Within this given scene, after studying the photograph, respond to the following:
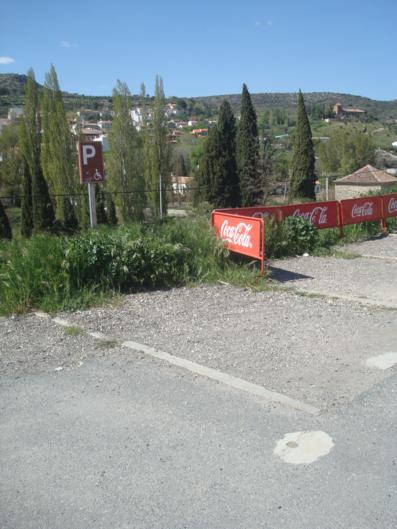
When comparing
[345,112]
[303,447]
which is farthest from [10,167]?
[345,112]

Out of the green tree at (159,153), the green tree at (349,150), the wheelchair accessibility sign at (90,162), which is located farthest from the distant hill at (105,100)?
the wheelchair accessibility sign at (90,162)

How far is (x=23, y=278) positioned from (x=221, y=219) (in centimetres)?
423

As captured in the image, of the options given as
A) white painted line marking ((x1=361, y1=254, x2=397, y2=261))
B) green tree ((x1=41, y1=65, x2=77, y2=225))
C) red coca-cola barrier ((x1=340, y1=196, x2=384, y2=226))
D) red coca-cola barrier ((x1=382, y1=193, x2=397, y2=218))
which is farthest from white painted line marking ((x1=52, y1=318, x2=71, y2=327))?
green tree ((x1=41, y1=65, x2=77, y2=225))

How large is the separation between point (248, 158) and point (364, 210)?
30019mm

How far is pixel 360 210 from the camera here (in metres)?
14.9

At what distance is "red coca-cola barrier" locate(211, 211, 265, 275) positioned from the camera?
371 inches

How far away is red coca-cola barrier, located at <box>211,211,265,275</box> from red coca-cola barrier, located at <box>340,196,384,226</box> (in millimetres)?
4961

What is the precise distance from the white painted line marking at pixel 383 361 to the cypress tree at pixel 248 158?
35942 mm

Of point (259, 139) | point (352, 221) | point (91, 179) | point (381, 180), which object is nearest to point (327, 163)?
point (381, 180)

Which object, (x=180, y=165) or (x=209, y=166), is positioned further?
(x=180, y=165)

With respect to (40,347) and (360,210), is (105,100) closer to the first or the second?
(360,210)

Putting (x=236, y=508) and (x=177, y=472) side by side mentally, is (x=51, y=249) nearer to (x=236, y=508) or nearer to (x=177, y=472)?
(x=177, y=472)

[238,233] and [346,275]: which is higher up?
[238,233]

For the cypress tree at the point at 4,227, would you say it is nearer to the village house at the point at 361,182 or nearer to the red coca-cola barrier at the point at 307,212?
the red coca-cola barrier at the point at 307,212
